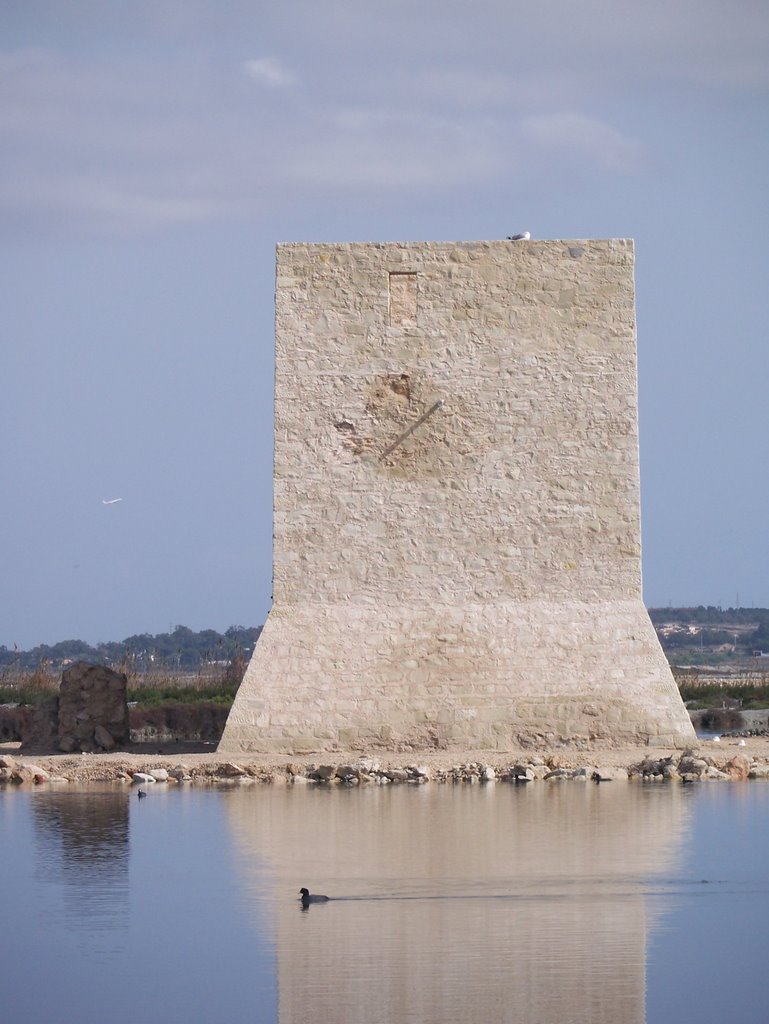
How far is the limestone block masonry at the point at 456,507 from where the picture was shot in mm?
16500

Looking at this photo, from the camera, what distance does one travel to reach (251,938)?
816 cm

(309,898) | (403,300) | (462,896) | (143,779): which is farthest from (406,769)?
(309,898)

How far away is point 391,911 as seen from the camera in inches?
344

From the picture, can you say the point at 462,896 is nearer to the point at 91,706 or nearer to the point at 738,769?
the point at 738,769

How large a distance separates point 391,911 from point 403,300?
941cm

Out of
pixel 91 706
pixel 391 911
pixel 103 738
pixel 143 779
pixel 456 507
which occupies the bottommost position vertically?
pixel 391 911

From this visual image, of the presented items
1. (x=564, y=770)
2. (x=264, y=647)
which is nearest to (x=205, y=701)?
(x=264, y=647)

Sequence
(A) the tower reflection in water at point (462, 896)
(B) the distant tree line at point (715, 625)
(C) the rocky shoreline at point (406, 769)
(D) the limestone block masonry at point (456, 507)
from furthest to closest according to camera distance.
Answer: (B) the distant tree line at point (715, 625) → (D) the limestone block masonry at point (456, 507) → (C) the rocky shoreline at point (406, 769) → (A) the tower reflection in water at point (462, 896)

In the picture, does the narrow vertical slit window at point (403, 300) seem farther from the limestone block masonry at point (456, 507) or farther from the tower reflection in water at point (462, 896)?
the tower reflection in water at point (462, 896)

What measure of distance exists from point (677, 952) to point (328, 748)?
893 centimetres

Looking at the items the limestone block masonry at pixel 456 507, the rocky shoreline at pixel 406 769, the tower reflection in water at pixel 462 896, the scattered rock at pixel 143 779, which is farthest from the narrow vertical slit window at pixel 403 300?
the tower reflection in water at pixel 462 896

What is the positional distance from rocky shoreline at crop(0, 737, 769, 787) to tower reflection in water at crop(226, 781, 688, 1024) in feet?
2.81

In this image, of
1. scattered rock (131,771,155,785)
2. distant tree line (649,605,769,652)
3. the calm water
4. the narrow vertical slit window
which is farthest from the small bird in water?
distant tree line (649,605,769,652)

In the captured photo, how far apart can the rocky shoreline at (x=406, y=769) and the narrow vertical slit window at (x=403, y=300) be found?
417 cm
